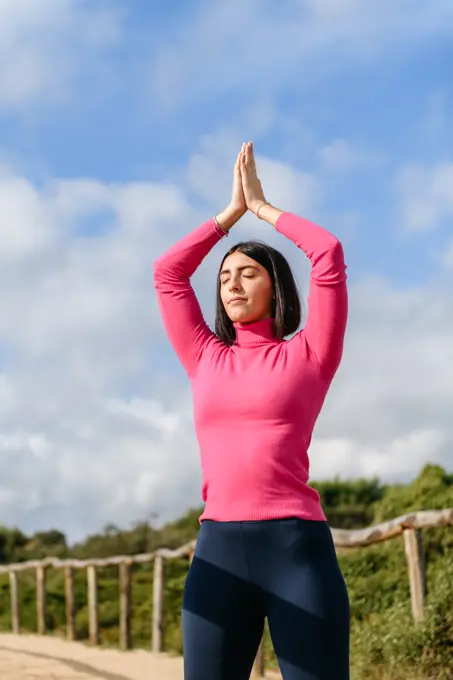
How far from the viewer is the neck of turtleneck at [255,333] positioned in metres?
2.66

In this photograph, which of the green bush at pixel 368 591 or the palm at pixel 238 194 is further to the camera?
the green bush at pixel 368 591

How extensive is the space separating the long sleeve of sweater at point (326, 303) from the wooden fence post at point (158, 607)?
836cm

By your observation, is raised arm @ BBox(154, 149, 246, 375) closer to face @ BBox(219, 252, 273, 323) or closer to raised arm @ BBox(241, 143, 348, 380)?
face @ BBox(219, 252, 273, 323)

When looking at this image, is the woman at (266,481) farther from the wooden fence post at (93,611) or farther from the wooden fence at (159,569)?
the wooden fence post at (93,611)

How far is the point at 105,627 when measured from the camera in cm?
1394

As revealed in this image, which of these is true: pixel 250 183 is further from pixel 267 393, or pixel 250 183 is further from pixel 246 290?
pixel 267 393

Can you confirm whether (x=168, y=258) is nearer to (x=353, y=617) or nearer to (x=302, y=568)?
(x=302, y=568)

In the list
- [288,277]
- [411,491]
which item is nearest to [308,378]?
[288,277]

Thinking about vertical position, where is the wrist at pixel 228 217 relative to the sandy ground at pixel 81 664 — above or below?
above

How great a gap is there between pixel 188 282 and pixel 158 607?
837 cm

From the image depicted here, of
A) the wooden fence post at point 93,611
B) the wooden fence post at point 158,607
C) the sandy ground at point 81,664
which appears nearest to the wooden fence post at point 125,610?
the sandy ground at point 81,664

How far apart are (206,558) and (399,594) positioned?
18.9ft

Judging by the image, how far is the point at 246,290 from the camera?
267 centimetres

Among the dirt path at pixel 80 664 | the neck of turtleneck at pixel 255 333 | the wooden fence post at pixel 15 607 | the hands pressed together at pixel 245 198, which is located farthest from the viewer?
the wooden fence post at pixel 15 607
